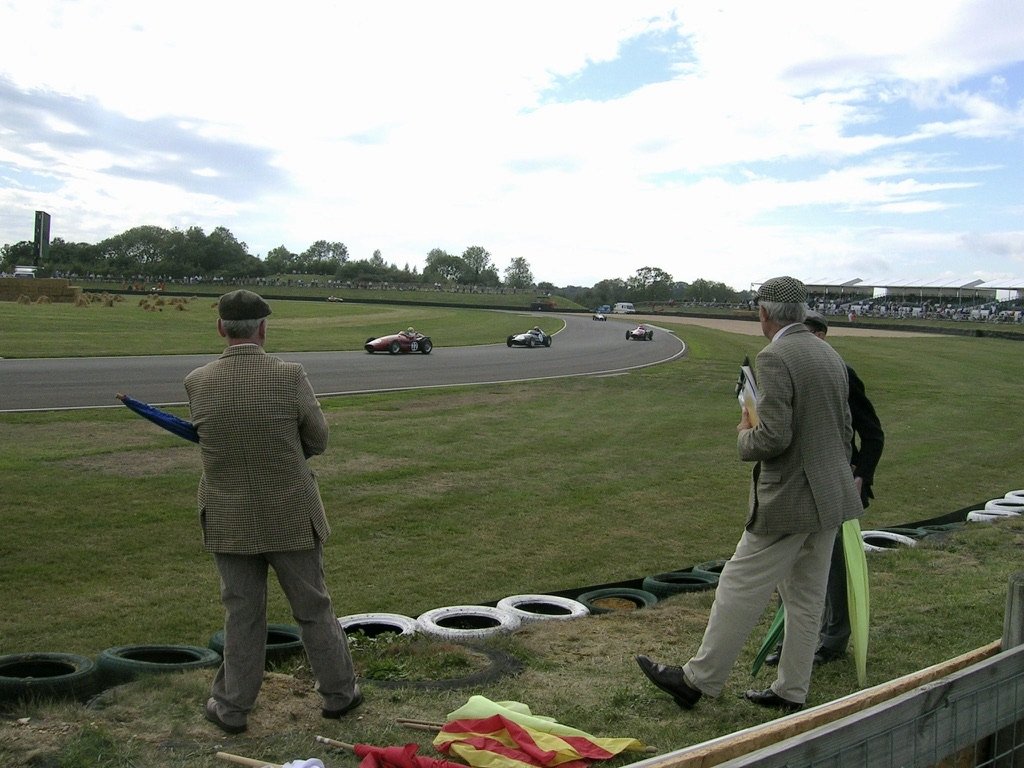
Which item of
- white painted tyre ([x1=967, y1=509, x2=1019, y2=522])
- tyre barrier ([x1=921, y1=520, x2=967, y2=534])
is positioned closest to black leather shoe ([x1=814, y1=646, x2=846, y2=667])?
tyre barrier ([x1=921, y1=520, x2=967, y2=534])

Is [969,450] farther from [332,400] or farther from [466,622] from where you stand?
[466,622]

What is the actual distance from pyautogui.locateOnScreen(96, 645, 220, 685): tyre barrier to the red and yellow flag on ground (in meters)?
1.82

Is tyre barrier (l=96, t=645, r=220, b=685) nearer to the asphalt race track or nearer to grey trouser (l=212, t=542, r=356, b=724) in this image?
grey trouser (l=212, t=542, r=356, b=724)

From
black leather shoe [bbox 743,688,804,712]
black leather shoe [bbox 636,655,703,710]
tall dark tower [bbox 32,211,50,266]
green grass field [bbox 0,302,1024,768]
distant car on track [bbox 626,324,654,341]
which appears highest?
tall dark tower [bbox 32,211,50,266]

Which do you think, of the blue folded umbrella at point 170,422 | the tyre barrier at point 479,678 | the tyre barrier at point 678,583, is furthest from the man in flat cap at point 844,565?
the blue folded umbrella at point 170,422

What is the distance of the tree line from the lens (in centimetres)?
13275

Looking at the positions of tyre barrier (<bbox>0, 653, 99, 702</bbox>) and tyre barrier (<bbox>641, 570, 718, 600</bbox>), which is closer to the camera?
tyre barrier (<bbox>0, 653, 99, 702</bbox>)

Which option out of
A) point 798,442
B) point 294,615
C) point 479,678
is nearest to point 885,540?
point 798,442

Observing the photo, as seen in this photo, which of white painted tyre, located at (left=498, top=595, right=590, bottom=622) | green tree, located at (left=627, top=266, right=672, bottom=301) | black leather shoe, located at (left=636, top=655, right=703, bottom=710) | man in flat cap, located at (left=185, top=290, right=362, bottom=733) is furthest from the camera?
green tree, located at (left=627, top=266, right=672, bottom=301)

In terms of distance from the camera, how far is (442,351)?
3859 centimetres

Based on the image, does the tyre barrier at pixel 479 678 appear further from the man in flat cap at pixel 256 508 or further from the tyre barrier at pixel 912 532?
the tyre barrier at pixel 912 532

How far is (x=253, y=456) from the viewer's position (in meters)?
4.30

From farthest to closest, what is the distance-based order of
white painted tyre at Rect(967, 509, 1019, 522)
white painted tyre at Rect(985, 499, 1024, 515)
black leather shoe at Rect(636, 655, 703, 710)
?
white painted tyre at Rect(985, 499, 1024, 515) → white painted tyre at Rect(967, 509, 1019, 522) → black leather shoe at Rect(636, 655, 703, 710)

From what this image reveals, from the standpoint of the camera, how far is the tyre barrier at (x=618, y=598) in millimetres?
7340
